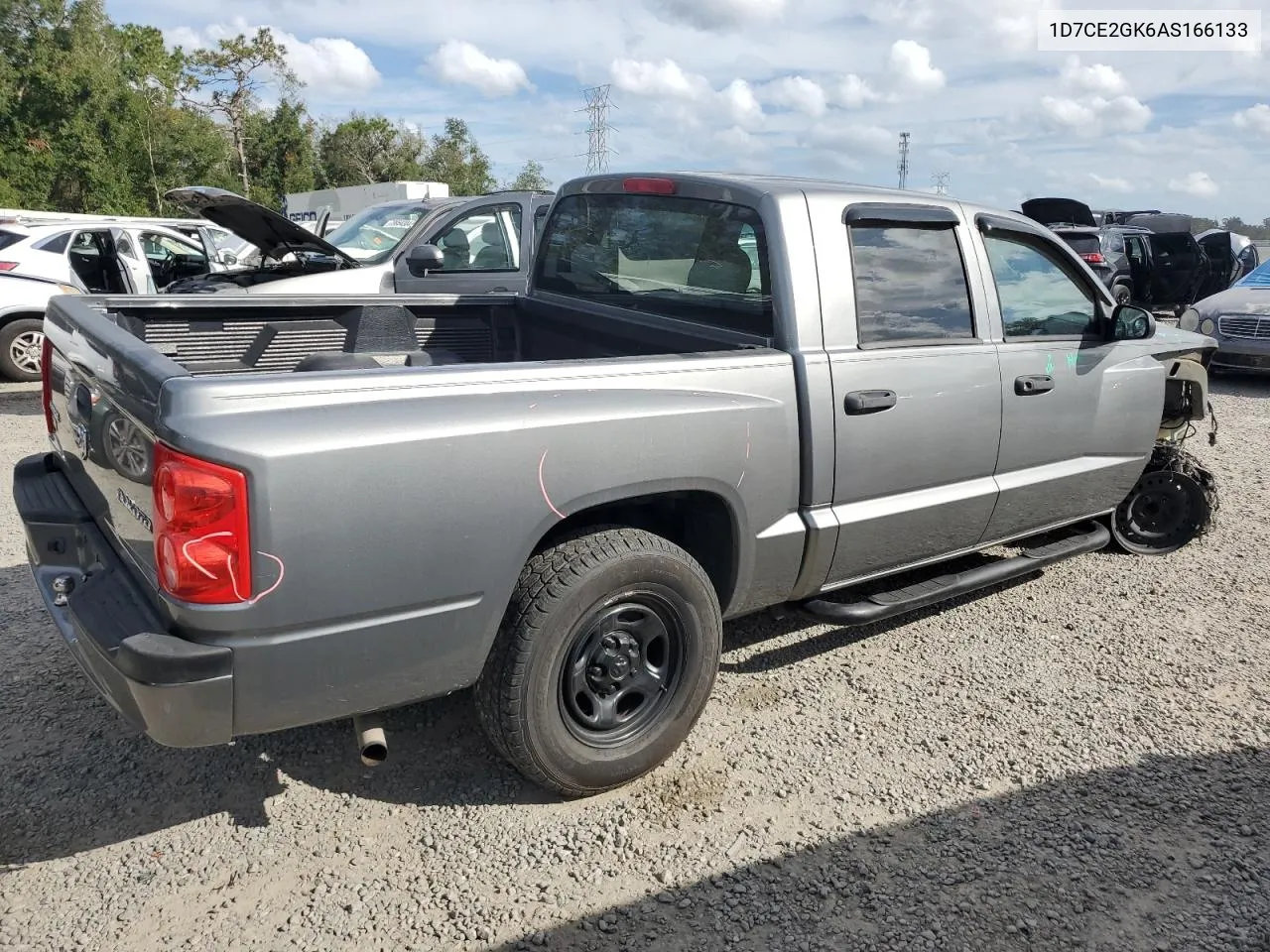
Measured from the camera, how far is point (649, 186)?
12.4 feet

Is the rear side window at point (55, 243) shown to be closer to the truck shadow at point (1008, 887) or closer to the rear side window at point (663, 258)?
the rear side window at point (663, 258)

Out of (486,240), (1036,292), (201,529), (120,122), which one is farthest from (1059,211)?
(120,122)

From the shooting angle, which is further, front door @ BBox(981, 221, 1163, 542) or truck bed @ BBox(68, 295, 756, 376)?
front door @ BBox(981, 221, 1163, 542)

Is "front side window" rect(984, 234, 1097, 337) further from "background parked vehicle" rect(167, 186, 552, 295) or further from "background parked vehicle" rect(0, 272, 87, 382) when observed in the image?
"background parked vehicle" rect(0, 272, 87, 382)

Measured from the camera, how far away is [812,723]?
136 inches

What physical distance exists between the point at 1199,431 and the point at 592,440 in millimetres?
7174

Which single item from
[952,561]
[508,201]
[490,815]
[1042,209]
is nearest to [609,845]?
[490,815]

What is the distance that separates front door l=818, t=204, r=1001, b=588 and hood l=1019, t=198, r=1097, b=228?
540 inches

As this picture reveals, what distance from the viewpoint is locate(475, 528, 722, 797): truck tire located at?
268 centimetres

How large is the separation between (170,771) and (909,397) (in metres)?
2.81

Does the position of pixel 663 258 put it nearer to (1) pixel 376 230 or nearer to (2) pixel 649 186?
(2) pixel 649 186

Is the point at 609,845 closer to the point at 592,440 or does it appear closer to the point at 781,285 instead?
the point at 592,440

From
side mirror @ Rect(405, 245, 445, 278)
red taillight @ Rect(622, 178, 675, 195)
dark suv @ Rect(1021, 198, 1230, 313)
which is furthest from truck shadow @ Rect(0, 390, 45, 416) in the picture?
dark suv @ Rect(1021, 198, 1230, 313)

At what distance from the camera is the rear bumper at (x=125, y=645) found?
2.19m
